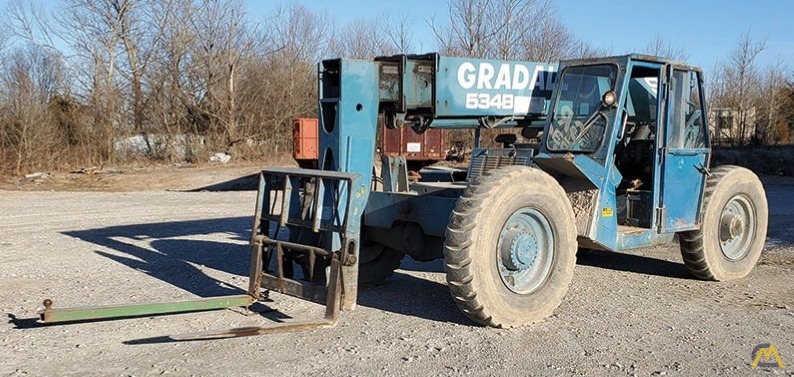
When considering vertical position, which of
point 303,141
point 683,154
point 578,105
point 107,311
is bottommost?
point 107,311

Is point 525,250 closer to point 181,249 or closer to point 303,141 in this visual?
point 181,249

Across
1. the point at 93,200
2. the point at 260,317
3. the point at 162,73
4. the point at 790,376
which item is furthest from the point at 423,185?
the point at 162,73

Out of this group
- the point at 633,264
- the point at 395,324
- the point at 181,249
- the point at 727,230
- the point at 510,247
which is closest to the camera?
the point at 510,247

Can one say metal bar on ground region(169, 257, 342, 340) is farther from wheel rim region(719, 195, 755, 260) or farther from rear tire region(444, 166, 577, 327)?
wheel rim region(719, 195, 755, 260)

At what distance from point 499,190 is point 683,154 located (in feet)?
9.33

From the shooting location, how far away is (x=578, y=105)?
729 cm

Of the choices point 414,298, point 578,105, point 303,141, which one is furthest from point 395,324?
point 303,141

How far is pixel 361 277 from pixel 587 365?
9.50ft

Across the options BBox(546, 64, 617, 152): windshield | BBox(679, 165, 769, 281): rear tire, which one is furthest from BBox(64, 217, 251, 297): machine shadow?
BBox(679, 165, 769, 281): rear tire

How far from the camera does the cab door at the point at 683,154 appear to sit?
298 inches

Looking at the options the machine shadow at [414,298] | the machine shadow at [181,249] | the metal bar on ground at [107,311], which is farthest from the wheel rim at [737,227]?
the metal bar on ground at [107,311]

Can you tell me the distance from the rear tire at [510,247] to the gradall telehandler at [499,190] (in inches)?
0.5

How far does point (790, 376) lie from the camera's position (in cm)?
516

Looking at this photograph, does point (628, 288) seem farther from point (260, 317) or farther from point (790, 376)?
point (260, 317)
